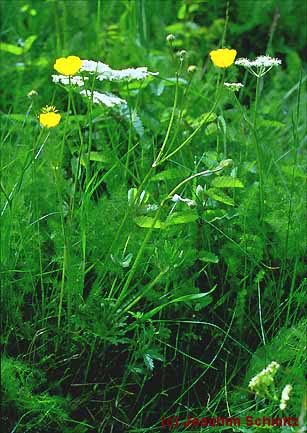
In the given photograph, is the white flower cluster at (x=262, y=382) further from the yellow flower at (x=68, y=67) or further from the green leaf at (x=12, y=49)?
the green leaf at (x=12, y=49)

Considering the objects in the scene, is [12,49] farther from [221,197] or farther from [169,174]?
[221,197]

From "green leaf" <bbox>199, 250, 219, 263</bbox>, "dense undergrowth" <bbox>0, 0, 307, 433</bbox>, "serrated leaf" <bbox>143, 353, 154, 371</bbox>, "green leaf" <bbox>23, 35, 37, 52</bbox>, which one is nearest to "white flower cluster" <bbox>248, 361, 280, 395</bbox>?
"dense undergrowth" <bbox>0, 0, 307, 433</bbox>

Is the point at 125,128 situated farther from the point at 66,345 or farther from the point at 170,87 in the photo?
the point at 66,345

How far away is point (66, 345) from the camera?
154 cm

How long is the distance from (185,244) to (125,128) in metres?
0.60

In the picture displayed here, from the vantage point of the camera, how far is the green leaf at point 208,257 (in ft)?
5.27

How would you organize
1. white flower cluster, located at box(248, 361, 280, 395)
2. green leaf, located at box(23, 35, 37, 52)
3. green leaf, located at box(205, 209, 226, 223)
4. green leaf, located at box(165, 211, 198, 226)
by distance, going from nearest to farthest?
white flower cluster, located at box(248, 361, 280, 395)
green leaf, located at box(165, 211, 198, 226)
green leaf, located at box(205, 209, 226, 223)
green leaf, located at box(23, 35, 37, 52)

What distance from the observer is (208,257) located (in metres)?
1.62

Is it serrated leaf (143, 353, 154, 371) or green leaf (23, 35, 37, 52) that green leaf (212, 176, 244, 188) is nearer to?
serrated leaf (143, 353, 154, 371)

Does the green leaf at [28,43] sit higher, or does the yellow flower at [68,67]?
the yellow flower at [68,67]

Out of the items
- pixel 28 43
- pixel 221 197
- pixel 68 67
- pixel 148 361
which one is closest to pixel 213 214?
pixel 221 197

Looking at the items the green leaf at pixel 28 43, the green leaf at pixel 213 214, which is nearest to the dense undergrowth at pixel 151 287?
the green leaf at pixel 213 214

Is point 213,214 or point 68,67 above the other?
point 68,67

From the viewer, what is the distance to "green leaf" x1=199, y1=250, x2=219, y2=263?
161 centimetres
